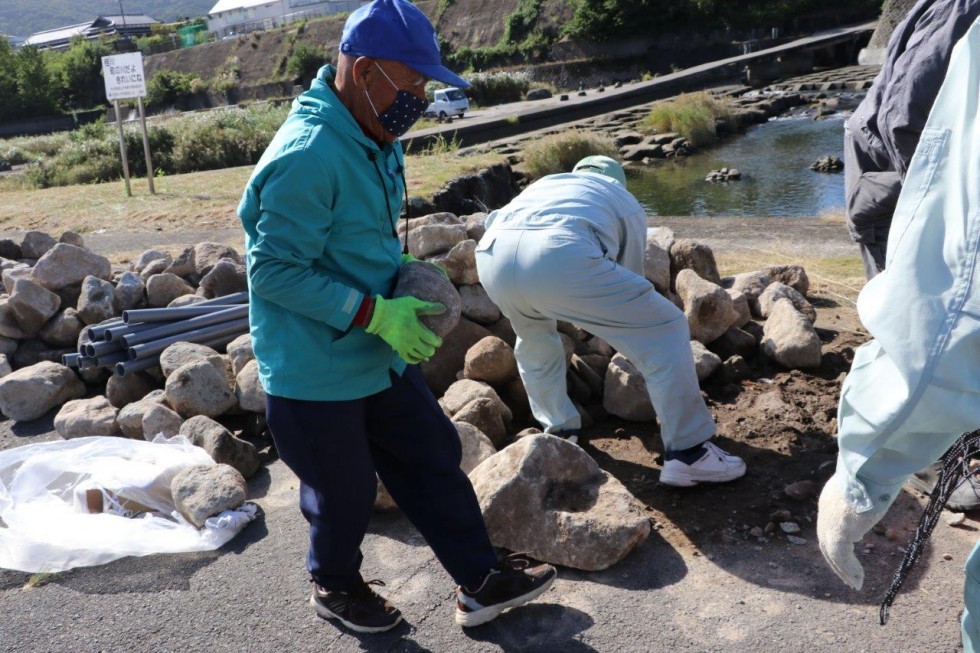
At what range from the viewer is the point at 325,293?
2357 millimetres

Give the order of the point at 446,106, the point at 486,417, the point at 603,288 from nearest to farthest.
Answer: the point at 603,288
the point at 486,417
the point at 446,106

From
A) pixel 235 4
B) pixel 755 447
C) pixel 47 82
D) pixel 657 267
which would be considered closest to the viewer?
pixel 755 447

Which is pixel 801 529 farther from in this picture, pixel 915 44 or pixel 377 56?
pixel 377 56

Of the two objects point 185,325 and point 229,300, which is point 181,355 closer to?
point 185,325

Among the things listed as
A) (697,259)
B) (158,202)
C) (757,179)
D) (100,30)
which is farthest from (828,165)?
(100,30)

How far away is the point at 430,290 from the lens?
2643 mm

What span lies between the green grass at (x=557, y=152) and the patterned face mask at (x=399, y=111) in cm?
1401

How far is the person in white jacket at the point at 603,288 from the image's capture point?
3189mm

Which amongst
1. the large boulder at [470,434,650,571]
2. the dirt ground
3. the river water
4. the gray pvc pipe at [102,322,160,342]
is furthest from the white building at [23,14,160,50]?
the large boulder at [470,434,650,571]

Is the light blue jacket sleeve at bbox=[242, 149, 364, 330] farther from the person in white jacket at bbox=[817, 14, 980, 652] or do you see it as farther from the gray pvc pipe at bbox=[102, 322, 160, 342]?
the gray pvc pipe at bbox=[102, 322, 160, 342]

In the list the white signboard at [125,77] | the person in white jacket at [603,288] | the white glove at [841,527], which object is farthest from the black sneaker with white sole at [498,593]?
the white signboard at [125,77]

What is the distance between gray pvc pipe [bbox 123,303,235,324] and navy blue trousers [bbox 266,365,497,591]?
273 cm

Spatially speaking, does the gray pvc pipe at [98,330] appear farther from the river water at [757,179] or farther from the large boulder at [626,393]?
the river water at [757,179]

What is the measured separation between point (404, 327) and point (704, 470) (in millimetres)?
1537
